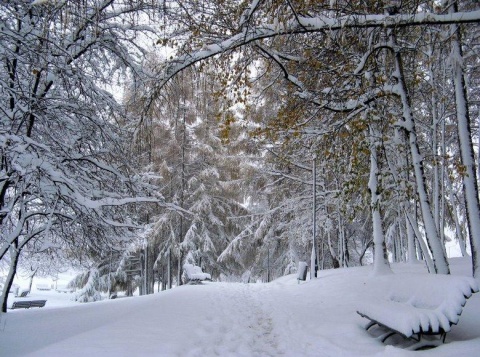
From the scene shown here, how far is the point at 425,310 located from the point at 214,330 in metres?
3.33

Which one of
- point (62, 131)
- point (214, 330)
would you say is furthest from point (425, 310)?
point (62, 131)

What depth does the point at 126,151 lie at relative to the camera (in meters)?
7.31

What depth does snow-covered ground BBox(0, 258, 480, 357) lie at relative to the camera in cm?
425

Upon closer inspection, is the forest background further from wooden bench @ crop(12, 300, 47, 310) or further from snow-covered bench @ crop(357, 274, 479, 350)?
wooden bench @ crop(12, 300, 47, 310)

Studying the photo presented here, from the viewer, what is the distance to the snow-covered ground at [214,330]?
4.25 m

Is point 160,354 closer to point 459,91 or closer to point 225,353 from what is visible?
point 225,353

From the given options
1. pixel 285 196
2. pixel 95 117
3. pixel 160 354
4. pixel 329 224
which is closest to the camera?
pixel 160 354

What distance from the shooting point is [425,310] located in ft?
14.2

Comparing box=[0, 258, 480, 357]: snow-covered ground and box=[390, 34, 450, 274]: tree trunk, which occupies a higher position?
box=[390, 34, 450, 274]: tree trunk

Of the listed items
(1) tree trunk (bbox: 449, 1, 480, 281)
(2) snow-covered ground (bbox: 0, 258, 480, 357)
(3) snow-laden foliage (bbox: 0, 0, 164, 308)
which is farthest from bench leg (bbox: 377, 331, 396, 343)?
(3) snow-laden foliage (bbox: 0, 0, 164, 308)

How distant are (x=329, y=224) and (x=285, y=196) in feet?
15.6

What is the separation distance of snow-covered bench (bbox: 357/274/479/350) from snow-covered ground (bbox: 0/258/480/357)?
0.76ft

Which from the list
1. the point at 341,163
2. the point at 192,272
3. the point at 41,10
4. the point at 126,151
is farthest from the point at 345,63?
the point at 192,272

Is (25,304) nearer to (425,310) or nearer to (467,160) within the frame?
(425,310)
